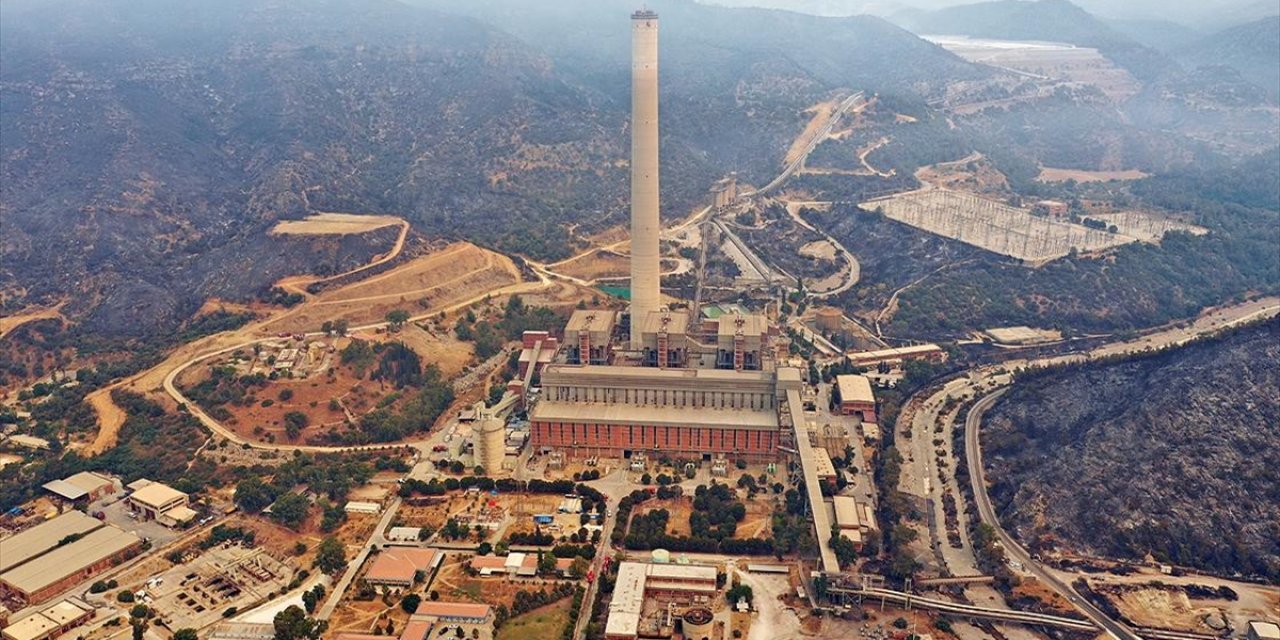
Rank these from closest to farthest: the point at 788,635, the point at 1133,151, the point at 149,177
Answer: the point at 788,635, the point at 149,177, the point at 1133,151

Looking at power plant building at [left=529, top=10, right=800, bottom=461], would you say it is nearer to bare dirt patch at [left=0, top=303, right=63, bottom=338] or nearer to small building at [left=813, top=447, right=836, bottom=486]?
small building at [left=813, top=447, right=836, bottom=486]

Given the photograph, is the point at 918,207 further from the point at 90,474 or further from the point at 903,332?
the point at 90,474

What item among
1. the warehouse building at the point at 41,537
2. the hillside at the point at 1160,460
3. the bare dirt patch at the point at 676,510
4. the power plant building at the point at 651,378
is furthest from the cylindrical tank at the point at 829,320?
the warehouse building at the point at 41,537

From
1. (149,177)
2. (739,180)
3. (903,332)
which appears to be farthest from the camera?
(739,180)

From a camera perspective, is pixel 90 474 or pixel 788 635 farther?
pixel 90 474

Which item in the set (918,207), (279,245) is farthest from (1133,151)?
(279,245)

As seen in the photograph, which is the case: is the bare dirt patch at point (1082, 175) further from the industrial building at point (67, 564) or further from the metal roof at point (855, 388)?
the industrial building at point (67, 564)

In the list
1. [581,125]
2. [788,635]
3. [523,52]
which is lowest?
[788,635]

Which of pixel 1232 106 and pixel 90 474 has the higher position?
pixel 1232 106

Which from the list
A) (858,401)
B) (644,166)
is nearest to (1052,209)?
(858,401)
